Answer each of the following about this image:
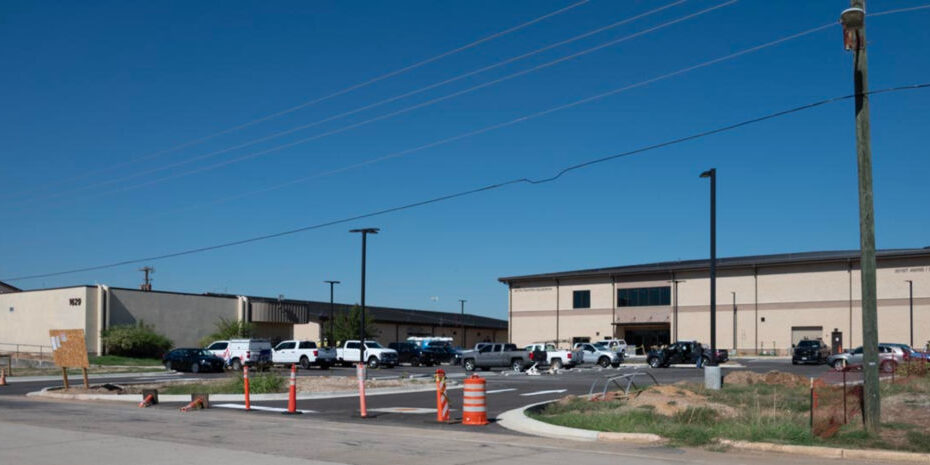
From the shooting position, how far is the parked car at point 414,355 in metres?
61.4

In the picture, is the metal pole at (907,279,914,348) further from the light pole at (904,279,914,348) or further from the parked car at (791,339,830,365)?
the parked car at (791,339,830,365)

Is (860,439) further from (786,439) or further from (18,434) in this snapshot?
(18,434)

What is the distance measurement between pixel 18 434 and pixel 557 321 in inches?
2825

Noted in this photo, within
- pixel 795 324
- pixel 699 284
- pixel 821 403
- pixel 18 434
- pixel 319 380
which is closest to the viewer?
pixel 18 434

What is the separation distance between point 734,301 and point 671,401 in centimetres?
5691

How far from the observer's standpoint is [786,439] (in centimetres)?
1468

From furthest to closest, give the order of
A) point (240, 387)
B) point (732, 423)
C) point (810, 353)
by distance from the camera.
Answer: point (810, 353) < point (240, 387) < point (732, 423)

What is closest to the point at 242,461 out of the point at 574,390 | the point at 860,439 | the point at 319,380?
the point at 860,439

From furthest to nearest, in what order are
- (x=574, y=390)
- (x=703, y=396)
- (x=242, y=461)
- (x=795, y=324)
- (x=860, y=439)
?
(x=795, y=324)
(x=574, y=390)
(x=703, y=396)
(x=860, y=439)
(x=242, y=461)

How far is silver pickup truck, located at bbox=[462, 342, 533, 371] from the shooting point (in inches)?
1930

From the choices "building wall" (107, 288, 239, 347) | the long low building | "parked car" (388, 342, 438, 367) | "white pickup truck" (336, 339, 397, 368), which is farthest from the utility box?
"building wall" (107, 288, 239, 347)

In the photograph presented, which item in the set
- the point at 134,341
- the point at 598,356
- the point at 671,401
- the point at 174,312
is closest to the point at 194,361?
the point at 134,341

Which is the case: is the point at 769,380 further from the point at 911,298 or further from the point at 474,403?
the point at 911,298

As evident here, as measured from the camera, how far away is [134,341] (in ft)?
209
